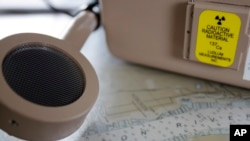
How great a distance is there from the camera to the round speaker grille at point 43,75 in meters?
0.43

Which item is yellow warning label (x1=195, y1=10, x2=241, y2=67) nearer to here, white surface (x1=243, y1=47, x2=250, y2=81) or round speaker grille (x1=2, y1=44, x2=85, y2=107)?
white surface (x1=243, y1=47, x2=250, y2=81)

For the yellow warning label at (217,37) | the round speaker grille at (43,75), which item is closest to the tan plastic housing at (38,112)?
the round speaker grille at (43,75)

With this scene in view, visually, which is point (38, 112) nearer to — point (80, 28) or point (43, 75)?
point (43, 75)

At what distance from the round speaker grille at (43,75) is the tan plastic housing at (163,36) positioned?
3.9 inches

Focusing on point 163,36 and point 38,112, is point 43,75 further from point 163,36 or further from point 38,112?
point 163,36

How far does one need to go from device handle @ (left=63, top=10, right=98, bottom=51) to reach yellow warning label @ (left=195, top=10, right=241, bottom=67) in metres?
0.17

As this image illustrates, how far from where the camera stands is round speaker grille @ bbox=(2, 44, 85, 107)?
428 millimetres

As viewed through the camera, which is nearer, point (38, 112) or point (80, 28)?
point (38, 112)

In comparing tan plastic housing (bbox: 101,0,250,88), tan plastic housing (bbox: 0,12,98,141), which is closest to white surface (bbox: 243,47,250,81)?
tan plastic housing (bbox: 101,0,250,88)

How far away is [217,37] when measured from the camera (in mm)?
490

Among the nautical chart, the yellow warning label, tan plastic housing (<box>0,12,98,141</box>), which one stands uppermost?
the yellow warning label

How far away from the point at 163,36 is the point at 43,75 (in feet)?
0.57

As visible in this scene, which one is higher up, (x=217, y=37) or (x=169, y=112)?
(x=217, y=37)

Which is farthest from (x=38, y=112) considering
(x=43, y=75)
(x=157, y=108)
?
(x=157, y=108)
